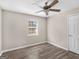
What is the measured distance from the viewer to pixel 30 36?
15.7 feet

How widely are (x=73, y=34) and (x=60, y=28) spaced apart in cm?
97

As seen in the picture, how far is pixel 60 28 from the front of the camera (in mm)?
4336

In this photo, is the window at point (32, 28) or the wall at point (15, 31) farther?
the window at point (32, 28)

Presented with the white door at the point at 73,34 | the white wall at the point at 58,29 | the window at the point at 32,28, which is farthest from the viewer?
the window at the point at 32,28

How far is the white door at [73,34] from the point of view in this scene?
3363 millimetres

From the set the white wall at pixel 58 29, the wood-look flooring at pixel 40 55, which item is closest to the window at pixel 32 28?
the white wall at pixel 58 29

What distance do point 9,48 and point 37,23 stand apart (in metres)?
2.71

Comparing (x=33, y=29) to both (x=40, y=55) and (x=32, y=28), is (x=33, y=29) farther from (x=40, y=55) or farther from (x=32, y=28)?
(x=40, y=55)

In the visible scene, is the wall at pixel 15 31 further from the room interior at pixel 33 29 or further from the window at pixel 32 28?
the window at pixel 32 28

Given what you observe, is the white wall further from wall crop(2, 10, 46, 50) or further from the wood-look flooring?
wall crop(2, 10, 46, 50)

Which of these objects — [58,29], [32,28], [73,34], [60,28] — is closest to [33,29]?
[32,28]

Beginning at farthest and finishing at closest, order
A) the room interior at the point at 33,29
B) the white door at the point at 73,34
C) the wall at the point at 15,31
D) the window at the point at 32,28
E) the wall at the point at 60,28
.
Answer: the window at the point at 32,28 < the wall at the point at 60,28 < the wall at the point at 15,31 < the white door at the point at 73,34 < the room interior at the point at 33,29

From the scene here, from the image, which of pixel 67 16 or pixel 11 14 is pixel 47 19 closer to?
pixel 67 16

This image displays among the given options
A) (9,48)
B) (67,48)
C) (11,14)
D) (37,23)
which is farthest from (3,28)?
(67,48)
